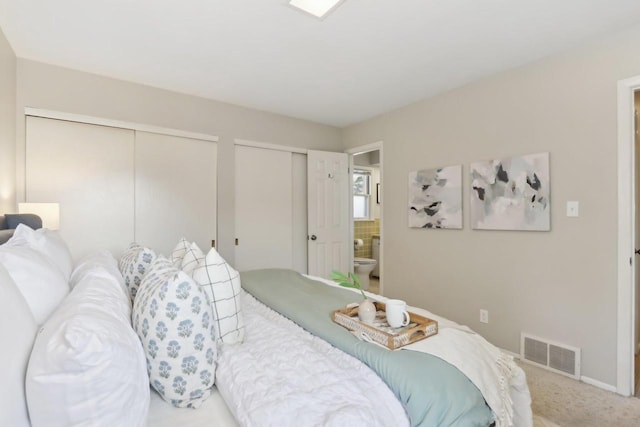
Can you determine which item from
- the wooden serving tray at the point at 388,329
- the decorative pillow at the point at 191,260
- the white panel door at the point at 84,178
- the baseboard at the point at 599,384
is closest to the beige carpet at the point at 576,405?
the baseboard at the point at 599,384

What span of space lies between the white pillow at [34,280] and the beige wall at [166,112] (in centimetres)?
212

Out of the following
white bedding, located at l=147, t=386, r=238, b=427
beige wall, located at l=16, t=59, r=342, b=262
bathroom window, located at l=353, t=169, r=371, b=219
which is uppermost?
beige wall, located at l=16, t=59, r=342, b=262

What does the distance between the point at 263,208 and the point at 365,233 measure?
2.74m

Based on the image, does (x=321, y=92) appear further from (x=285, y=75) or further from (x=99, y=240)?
(x=99, y=240)

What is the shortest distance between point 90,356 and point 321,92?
9.73 ft

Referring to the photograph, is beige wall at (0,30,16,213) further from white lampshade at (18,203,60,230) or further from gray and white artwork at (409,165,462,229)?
gray and white artwork at (409,165,462,229)

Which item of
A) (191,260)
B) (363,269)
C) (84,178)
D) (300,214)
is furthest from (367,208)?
(191,260)

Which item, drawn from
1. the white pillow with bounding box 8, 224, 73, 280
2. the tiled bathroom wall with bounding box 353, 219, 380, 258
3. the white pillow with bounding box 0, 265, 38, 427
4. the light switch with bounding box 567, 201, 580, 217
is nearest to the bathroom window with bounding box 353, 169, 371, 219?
the tiled bathroom wall with bounding box 353, 219, 380, 258

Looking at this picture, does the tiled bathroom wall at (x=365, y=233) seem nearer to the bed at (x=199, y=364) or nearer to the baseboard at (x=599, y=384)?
the baseboard at (x=599, y=384)

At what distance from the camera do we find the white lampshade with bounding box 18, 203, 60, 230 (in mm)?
2096

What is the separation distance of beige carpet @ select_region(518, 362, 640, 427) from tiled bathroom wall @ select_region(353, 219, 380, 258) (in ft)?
12.0

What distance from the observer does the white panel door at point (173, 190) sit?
297 centimetres

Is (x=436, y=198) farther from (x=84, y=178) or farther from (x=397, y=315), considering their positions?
(x=84, y=178)

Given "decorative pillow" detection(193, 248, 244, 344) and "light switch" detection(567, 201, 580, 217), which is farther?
"light switch" detection(567, 201, 580, 217)
